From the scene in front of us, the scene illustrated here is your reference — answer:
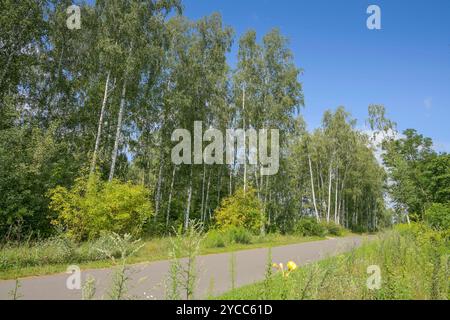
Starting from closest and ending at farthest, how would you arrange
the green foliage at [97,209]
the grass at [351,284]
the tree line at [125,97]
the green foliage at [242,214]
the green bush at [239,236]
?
the grass at [351,284] < the green foliage at [97,209] < the tree line at [125,97] < the green bush at [239,236] < the green foliage at [242,214]

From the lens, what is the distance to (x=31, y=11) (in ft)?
66.3

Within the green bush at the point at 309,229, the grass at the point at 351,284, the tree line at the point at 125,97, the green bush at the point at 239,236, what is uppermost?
the tree line at the point at 125,97

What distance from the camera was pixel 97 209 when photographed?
46.8ft

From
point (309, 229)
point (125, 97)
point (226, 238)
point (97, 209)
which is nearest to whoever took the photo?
point (97, 209)

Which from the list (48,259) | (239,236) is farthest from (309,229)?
(48,259)

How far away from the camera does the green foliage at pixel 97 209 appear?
562 inches

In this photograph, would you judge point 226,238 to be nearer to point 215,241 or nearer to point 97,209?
point 215,241

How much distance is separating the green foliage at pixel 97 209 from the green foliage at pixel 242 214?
8850mm

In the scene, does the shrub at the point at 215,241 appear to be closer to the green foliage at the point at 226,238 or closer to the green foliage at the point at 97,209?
the green foliage at the point at 226,238

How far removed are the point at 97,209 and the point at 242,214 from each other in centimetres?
1211

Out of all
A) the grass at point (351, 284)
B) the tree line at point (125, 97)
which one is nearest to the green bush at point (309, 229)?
the tree line at point (125, 97)

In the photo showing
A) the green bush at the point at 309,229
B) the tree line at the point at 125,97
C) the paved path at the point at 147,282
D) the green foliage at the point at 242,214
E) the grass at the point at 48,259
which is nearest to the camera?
the paved path at the point at 147,282

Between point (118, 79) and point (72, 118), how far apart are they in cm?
560
